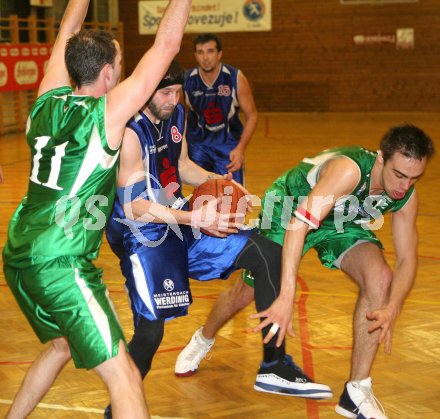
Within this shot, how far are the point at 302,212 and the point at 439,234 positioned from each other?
15.9ft

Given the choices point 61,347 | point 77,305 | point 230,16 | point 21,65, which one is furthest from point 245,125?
point 230,16

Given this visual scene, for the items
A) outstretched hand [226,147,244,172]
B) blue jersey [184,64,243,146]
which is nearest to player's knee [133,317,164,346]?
outstretched hand [226,147,244,172]

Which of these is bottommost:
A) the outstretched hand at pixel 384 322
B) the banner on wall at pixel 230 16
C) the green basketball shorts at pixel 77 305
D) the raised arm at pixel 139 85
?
the outstretched hand at pixel 384 322

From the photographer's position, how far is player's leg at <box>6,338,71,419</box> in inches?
137

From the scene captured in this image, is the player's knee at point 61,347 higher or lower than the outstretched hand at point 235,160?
lower

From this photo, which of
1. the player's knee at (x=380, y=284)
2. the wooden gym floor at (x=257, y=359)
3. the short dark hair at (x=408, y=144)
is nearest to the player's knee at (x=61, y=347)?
the wooden gym floor at (x=257, y=359)

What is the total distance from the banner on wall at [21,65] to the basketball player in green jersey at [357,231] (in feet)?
41.5

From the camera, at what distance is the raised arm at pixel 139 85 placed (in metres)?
3.04

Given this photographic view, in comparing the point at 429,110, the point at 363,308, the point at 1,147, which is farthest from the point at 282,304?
the point at 429,110

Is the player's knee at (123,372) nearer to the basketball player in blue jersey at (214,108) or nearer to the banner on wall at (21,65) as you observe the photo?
the basketball player in blue jersey at (214,108)

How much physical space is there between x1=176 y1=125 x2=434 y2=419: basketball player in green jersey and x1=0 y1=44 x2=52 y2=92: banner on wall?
41.5ft

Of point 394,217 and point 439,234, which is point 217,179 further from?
point 439,234

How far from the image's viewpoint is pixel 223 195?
4250 millimetres

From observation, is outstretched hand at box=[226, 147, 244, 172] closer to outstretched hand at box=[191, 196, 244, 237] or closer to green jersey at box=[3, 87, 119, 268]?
outstretched hand at box=[191, 196, 244, 237]
